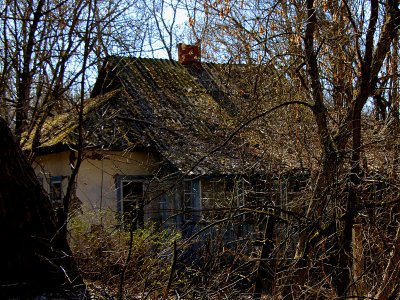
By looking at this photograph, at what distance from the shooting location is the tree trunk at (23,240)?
596cm

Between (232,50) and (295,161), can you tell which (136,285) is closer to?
(295,161)

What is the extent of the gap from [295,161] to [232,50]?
92.0 inches

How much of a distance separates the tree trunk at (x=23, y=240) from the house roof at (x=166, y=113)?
5328 mm

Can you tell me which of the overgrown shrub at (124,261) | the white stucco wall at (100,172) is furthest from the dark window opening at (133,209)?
the white stucco wall at (100,172)

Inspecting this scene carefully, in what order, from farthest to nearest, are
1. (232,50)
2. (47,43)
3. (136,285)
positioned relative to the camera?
(47,43) < (232,50) < (136,285)

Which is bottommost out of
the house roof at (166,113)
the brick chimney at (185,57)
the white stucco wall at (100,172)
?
the white stucco wall at (100,172)

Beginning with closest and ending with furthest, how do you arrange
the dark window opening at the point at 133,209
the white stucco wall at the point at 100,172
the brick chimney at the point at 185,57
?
the dark window opening at the point at 133,209 → the white stucco wall at the point at 100,172 → the brick chimney at the point at 185,57

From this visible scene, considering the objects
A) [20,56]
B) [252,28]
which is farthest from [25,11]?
[252,28]

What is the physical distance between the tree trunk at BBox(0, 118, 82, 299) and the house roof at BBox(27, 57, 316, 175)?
5328 millimetres

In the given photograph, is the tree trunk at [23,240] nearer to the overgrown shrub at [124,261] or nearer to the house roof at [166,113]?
the overgrown shrub at [124,261]

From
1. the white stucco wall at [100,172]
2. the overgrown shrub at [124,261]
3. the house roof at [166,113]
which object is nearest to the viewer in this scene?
the overgrown shrub at [124,261]

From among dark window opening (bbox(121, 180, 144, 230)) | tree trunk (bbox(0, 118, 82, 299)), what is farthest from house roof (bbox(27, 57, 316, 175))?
tree trunk (bbox(0, 118, 82, 299))

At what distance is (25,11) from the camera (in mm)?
11992

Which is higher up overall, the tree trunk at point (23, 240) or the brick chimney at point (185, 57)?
the brick chimney at point (185, 57)
